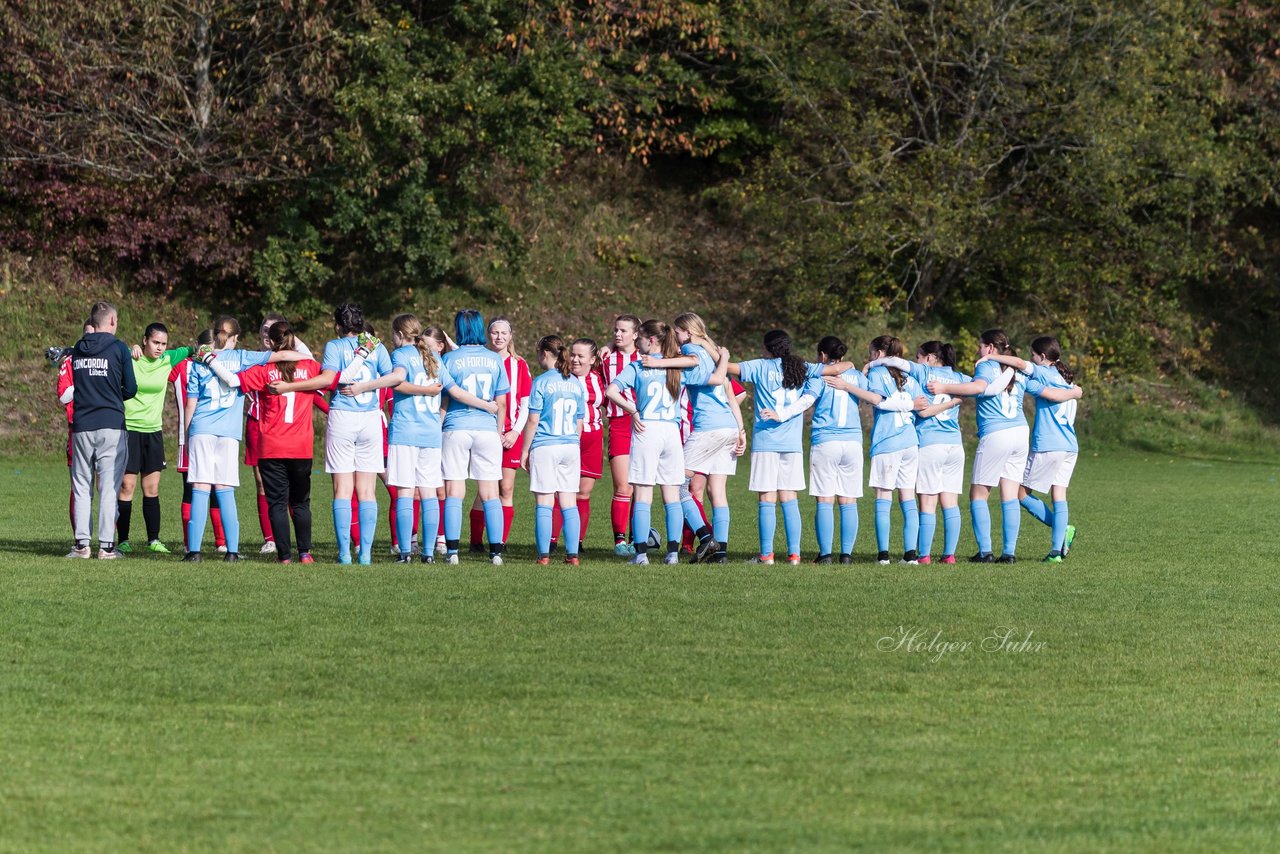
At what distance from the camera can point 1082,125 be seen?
30.4m

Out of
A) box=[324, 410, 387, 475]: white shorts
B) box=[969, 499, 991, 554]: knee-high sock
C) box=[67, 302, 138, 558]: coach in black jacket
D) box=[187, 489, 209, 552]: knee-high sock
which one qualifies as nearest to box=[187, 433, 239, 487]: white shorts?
box=[187, 489, 209, 552]: knee-high sock

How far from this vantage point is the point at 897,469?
1359 centimetres

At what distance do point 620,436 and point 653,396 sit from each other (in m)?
1.50

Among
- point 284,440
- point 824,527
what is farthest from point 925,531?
point 284,440

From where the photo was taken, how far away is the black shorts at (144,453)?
46.0 ft

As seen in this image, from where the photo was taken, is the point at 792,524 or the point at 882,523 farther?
the point at 882,523

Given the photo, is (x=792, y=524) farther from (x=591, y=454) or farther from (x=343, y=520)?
(x=343, y=520)

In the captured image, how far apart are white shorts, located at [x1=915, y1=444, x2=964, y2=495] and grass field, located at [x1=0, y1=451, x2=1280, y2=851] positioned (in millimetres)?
1131

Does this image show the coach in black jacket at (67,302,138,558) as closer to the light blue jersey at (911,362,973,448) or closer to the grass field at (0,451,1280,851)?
the grass field at (0,451,1280,851)

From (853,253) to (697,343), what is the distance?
19.7 metres

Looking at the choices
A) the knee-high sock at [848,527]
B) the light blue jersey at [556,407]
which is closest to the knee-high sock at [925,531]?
the knee-high sock at [848,527]

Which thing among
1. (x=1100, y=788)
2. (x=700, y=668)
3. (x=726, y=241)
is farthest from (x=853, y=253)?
(x=1100, y=788)

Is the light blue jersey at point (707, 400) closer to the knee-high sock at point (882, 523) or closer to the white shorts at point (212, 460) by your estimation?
the knee-high sock at point (882, 523)

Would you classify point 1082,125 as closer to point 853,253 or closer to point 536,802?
point 853,253
